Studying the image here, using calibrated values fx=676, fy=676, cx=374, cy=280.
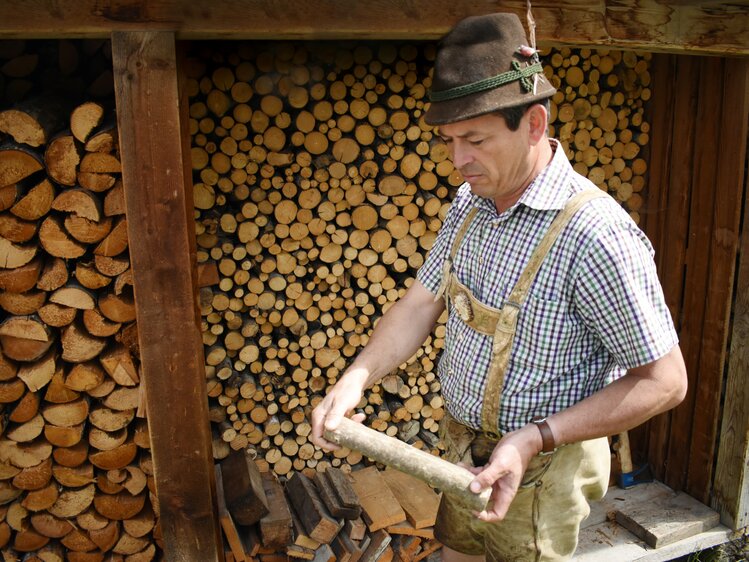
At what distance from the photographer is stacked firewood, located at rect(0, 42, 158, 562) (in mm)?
2861

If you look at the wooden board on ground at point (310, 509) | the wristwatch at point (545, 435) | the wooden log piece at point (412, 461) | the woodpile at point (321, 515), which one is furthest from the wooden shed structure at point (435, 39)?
the wristwatch at point (545, 435)

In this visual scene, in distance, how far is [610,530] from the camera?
4098mm

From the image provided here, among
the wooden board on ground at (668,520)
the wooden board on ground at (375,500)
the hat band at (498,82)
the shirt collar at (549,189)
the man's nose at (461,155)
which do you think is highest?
the hat band at (498,82)

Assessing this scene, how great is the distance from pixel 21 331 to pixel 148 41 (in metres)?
1.38

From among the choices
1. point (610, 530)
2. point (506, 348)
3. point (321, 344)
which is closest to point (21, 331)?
point (321, 344)

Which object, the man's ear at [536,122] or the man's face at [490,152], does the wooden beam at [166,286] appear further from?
the man's ear at [536,122]

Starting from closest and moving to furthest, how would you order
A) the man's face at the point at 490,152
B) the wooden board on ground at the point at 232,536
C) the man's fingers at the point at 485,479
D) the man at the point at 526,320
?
the man's fingers at the point at 485,479
the man at the point at 526,320
the man's face at the point at 490,152
the wooden board on ground at the point at 232,536

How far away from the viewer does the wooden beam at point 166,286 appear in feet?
8.50

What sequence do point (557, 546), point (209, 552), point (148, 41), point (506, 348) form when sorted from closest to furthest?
point (506, 348) → point (557, 546) → point (148, 41) → point (209, 552)

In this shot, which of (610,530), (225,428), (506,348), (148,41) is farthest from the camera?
(610,530)

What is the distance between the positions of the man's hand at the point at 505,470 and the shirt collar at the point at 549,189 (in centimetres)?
69

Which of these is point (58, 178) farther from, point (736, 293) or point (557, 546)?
point (736, 293)

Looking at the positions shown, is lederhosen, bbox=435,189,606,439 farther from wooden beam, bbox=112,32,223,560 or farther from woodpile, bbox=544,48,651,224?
woodpile, bbox=544,48,651,224

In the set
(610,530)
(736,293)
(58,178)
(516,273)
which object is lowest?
(610,530)
